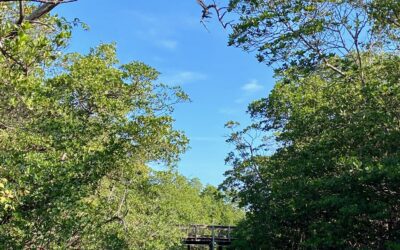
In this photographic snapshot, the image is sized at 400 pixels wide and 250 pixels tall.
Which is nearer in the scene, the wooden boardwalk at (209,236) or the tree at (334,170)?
the tree at (334,170)

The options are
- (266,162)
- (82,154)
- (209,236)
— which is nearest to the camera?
(82,154)

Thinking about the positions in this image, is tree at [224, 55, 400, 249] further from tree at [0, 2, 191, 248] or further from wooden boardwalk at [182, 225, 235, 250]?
wooden boardwalk at [182, 225, 235, 250]

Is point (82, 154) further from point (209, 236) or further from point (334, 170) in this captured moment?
point (209, 236)

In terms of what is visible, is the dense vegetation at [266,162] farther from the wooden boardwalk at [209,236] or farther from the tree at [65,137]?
the wooden boardwalk at [209,236]

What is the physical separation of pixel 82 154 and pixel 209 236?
75.2 ft

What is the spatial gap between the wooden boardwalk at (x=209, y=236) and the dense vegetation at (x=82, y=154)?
13.1 m

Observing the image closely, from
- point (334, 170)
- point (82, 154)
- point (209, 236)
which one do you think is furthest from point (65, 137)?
point (209, 236)

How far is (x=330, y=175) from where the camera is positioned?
33.7 feet

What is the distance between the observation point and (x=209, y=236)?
31.1 meters

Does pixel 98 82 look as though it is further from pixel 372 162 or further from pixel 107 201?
pixel 372 162

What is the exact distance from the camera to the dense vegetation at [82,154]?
8180 mm

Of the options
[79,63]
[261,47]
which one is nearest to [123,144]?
[79,63]

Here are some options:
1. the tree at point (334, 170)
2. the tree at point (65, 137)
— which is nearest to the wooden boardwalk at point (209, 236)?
the tree at point (334, 170)

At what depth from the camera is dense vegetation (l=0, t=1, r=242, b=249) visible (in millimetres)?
8180
